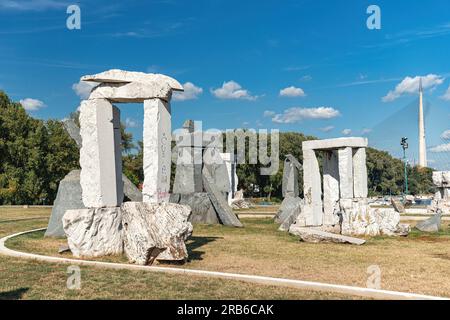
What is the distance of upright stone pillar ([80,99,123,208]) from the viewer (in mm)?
8998

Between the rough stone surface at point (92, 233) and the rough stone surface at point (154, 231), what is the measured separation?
66 centimetres

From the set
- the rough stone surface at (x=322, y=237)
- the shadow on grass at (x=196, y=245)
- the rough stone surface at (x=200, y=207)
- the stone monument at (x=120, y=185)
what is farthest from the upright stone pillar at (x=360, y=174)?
the stone monument at (x=120, y=185)

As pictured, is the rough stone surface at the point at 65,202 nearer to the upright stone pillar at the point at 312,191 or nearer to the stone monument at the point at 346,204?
the stone monument at the point at 346,204

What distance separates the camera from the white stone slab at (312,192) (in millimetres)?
14008

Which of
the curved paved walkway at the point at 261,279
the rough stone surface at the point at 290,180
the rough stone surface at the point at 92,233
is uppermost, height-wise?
the rough stone surface at the point at 290,180

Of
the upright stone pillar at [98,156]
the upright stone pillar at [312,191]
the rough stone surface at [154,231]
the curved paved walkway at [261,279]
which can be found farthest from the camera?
the upright stone pillar at [312,191]

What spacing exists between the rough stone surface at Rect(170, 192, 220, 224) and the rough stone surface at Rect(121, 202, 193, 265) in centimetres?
791

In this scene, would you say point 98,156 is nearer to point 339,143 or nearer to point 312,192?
point 312,192

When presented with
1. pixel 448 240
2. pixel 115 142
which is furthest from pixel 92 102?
pixel 448 240

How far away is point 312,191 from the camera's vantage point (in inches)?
552

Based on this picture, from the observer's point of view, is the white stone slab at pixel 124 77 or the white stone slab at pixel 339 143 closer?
the white stone slab at pixel 124 77

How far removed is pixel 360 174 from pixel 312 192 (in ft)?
5.24

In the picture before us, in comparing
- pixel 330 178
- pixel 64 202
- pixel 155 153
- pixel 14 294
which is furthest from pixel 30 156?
pixel 14 294
